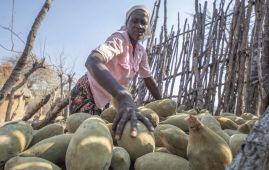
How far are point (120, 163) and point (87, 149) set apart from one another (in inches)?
4.8

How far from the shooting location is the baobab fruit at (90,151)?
2.85 feet

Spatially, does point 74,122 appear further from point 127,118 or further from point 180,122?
point 180,122

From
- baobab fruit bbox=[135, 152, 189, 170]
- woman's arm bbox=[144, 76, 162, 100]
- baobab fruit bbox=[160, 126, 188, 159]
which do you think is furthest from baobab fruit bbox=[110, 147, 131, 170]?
woman's arm bbox=[144, 76, 162, 100]

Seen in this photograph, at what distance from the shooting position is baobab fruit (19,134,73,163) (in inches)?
39.0

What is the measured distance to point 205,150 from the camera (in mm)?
888

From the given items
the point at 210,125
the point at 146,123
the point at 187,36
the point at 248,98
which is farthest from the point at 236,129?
the point at 187,36

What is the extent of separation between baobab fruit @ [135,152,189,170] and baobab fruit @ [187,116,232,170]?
0.14 ft

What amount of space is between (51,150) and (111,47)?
0.90 meters

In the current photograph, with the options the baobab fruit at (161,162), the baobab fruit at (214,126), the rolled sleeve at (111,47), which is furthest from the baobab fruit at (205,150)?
the rolled sleeve at (111,47)

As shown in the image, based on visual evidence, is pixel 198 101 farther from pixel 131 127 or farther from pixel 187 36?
pixel 131 127

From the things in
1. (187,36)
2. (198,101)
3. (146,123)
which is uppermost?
(187,36)

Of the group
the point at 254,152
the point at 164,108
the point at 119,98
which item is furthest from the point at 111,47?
the point at 254,152

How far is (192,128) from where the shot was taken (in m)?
0.93

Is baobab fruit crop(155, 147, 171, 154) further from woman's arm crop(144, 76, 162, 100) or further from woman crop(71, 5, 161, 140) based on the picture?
woman's arm crop(144, 76, 162, 100)
